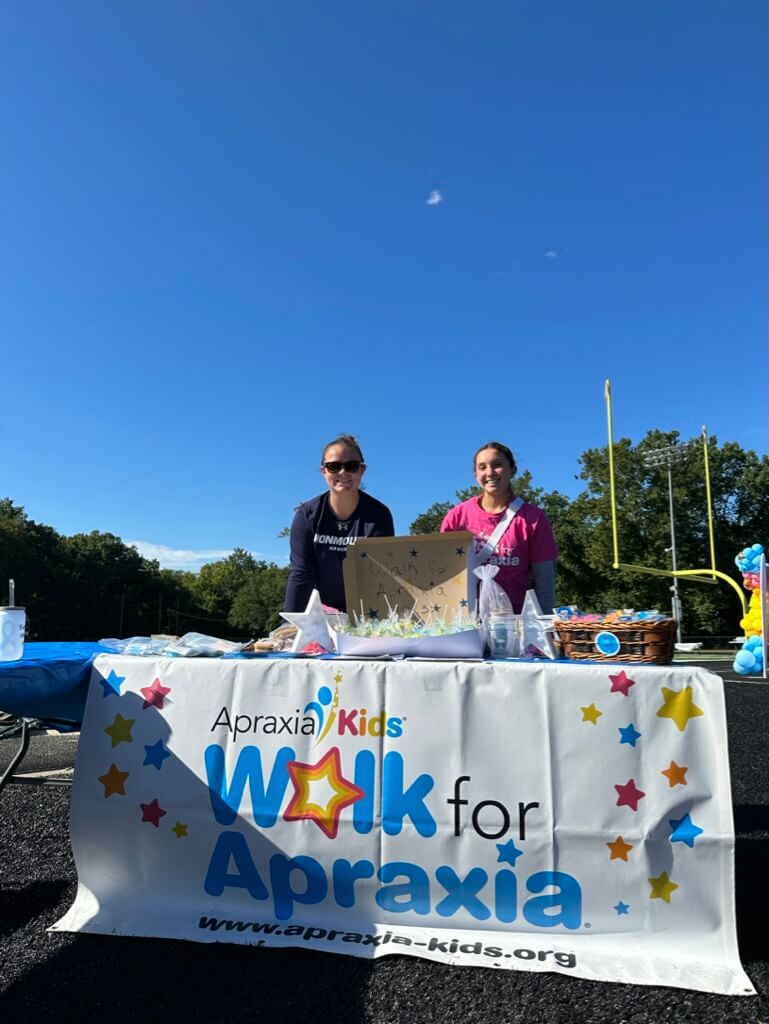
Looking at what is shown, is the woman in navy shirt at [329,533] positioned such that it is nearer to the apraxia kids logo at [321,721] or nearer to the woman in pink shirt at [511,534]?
the woman in pink shirt at [511,534]

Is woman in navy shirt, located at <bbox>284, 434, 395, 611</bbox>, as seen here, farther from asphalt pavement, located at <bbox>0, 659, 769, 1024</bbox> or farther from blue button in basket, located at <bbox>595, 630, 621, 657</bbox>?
asphalt pavement, located at <bbox>0, 659, 769, 1024</bbox>

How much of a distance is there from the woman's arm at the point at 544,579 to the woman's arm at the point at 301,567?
38.2 inches

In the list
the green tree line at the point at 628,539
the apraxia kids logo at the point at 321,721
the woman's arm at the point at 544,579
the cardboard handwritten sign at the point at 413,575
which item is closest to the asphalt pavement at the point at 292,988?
the apraxia kids logo at the point at 321,721

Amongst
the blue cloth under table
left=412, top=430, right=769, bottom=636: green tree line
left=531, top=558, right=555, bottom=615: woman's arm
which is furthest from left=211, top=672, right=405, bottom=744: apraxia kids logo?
left=412, top=430, right=769, bottom=636: green tree line

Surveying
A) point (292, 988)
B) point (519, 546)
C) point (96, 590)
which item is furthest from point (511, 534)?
point (96, 590)

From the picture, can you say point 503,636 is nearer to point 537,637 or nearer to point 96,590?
point 537,637

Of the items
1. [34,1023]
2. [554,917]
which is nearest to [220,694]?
[34,1023]

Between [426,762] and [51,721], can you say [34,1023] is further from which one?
[426,762]

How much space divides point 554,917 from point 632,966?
0.22 metres

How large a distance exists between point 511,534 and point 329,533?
2.58ft

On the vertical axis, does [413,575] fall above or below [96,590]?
below

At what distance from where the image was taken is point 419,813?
191cm

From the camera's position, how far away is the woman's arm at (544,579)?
2828mm

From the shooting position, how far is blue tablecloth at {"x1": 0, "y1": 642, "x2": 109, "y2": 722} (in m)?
1.88
